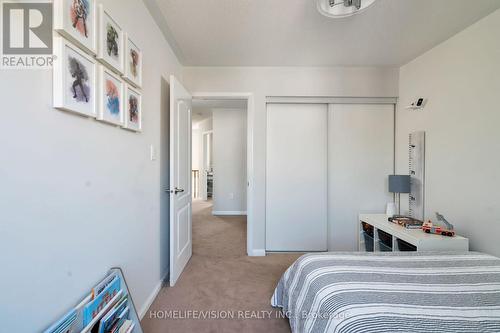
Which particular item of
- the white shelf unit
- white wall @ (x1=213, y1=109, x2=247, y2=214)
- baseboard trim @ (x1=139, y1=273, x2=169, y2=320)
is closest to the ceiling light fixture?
the white shelf unit

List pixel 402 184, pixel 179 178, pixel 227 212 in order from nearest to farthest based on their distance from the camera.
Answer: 1. pixel 179 178
2. pixel 402 184
3. pixel 227 212

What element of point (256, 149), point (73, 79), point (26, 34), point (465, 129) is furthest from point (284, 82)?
point (26, 34)

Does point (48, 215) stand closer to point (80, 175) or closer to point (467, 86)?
point (80, 175)

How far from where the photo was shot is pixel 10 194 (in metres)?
→ 0.76

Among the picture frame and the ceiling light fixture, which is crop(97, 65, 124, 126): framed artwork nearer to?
the picture frame

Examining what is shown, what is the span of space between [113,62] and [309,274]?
1.72m

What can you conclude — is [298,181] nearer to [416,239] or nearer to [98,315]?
[416,239]

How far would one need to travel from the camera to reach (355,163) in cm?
300

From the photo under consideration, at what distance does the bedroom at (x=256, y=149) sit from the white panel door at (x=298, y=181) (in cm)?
2

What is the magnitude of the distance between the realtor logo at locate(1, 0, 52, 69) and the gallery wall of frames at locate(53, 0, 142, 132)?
35 mm

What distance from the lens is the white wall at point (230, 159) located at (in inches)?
205

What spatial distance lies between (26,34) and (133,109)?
2.39 ft

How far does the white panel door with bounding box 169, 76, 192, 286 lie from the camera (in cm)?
216

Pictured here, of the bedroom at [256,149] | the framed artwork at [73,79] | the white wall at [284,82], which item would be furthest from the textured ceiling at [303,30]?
the framed artwork at [73,79]
